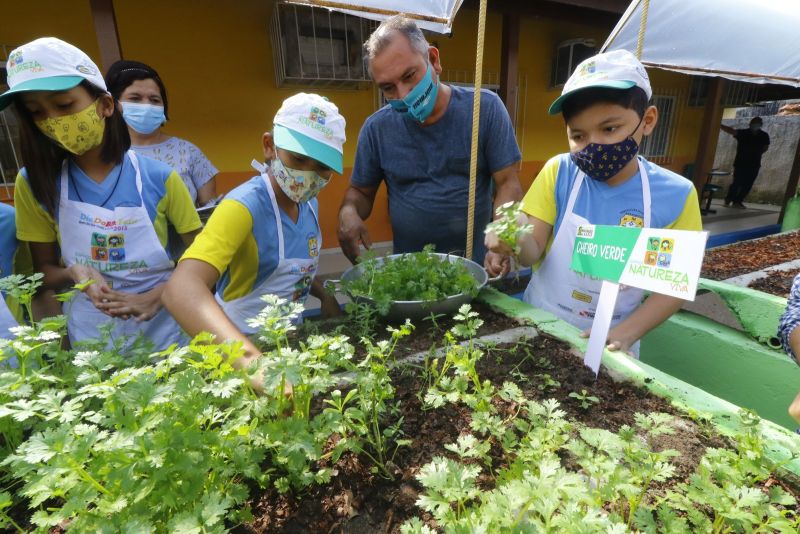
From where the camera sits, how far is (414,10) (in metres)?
3.03

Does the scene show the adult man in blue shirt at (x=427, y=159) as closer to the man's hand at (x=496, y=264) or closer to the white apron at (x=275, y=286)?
the man's hand at (x=496, y=264)

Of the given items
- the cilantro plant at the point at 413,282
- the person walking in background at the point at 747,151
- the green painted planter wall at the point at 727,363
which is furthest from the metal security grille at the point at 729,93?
the cilantro plant at the point at 413,282

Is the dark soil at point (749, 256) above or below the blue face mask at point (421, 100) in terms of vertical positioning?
below

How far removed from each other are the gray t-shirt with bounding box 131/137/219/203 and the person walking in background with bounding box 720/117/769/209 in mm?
11959

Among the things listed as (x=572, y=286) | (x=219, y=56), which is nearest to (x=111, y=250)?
(x=572, y=286)

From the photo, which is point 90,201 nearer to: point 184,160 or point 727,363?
point 184,160

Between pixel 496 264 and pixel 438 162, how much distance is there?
2.50ft

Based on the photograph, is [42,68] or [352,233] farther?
[352,233]

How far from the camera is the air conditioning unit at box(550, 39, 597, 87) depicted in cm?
683

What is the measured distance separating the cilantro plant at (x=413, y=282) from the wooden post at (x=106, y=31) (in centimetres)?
296

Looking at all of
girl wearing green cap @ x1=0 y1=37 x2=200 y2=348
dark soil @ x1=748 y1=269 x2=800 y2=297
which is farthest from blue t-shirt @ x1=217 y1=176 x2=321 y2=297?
dark soil @ x1=748 y1=269 x2=800 y2=297

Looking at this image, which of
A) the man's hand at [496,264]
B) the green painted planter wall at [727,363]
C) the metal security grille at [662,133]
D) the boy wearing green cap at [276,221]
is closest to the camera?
the boy wearing green cap at [276,221]

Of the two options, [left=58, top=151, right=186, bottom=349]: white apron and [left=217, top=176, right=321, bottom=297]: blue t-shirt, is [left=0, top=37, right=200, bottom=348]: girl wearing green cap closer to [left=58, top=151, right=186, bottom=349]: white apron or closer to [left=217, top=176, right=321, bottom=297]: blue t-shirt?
[left=58, top=151, right=186, bottom=349]: white apron

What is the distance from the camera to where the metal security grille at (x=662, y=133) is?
9398 millimetres
